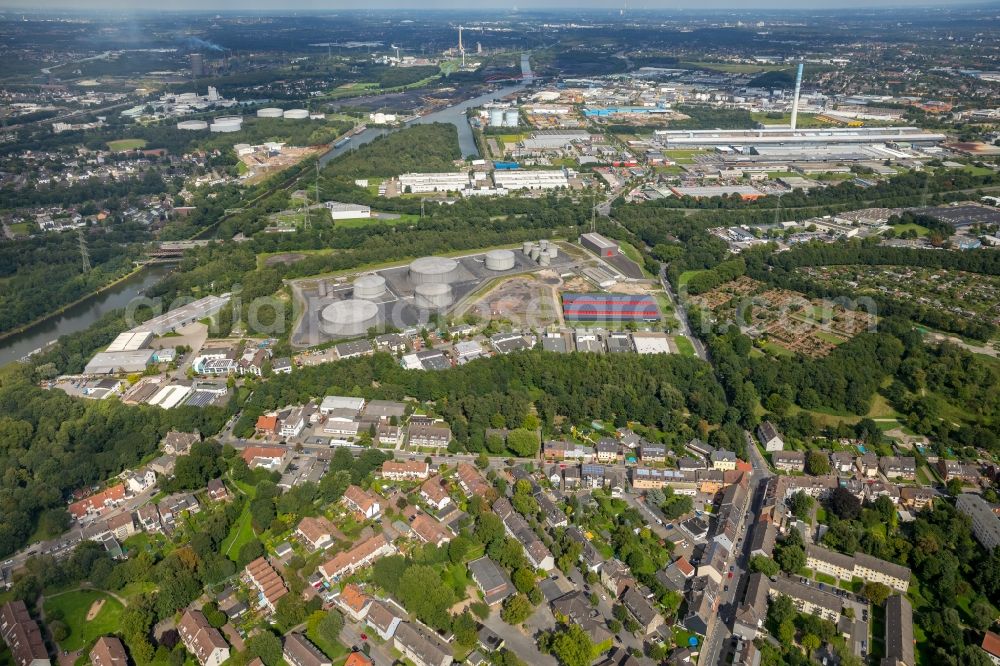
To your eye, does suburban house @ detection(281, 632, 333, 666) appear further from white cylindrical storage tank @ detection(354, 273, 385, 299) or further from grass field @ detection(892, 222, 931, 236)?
grass field @ detection(892, 222, 931, 236)

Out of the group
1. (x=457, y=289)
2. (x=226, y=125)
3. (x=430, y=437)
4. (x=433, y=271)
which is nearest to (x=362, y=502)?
(x=430, y=437)

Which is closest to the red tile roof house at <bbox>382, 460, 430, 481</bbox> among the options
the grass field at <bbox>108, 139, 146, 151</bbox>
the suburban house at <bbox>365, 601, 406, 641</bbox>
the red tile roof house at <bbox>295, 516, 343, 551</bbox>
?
the red tile roof house at <bbox>295, 516, 343, 551</bbox>

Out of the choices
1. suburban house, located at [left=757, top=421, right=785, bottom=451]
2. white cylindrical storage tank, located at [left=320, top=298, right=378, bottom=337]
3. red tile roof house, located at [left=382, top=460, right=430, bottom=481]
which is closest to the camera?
red tile roof house, located at [left=382, top=460, right=430, bottom=481]

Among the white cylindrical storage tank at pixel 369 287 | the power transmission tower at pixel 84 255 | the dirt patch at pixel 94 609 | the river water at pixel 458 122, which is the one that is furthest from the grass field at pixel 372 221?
the dirt patch at pixel 94 609

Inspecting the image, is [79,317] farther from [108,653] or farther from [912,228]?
[912,228]

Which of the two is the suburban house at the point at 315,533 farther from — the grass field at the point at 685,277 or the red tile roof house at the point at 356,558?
the grass field at the point at 685,277

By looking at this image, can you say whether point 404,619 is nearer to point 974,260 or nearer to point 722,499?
point 722,499
